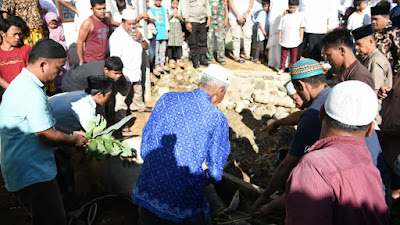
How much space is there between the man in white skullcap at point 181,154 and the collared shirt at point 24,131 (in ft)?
3.28

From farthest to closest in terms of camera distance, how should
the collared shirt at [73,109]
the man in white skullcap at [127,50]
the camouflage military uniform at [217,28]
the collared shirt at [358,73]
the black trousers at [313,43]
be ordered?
the camouflage military uniform at [217,28]
the black trousers at [313,43]
the man in white skullcap at [127,50]
the collared shirt at [73,109]
the collared shirt at [358,73]

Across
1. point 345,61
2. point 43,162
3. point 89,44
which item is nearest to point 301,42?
point 345,61

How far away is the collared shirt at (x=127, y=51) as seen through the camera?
5.64 metres

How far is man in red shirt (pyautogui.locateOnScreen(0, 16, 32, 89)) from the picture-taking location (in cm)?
447

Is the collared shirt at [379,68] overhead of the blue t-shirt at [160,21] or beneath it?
beneath

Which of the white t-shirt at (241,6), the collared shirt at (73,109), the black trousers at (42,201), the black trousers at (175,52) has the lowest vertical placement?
the black trousers at (42,201)

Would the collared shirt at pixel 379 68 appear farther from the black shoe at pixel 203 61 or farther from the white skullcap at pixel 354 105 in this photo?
the black shoe at pixel 203 61

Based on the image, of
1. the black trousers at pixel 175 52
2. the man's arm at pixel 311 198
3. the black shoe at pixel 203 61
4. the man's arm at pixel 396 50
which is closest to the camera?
the man's arm at pixel 311 198

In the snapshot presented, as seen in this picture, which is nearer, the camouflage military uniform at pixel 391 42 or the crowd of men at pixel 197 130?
the crowd of men at pixel 197 130

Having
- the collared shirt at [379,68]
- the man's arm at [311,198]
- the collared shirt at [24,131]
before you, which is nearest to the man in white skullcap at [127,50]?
the collared shirt at [24,131]

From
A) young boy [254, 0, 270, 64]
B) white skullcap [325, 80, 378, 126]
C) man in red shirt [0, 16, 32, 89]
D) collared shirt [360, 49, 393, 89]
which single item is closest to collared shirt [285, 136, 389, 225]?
white skullcap [325, 80, 378, 126]

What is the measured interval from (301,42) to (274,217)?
A: 5.70 metres

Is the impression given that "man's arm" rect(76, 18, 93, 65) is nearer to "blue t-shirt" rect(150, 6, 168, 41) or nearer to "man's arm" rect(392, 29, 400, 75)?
"blue t-shirt" rect(150, 6, 168, 41)

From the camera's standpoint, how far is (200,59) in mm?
8461
